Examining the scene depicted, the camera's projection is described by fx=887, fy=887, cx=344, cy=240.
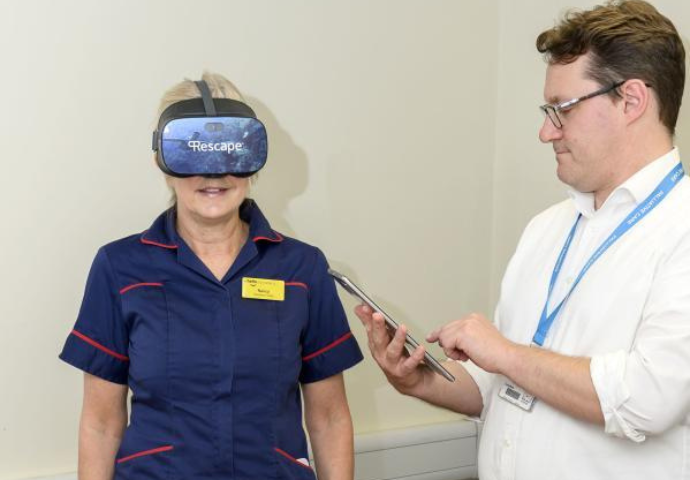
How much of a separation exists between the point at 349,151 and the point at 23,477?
1.26 meters

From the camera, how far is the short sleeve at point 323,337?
1989 millimetres

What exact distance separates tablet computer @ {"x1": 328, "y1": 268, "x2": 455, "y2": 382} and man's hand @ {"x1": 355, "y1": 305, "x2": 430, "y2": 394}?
0.04 ft

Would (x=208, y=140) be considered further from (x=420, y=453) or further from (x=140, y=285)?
(x=420, y=453)

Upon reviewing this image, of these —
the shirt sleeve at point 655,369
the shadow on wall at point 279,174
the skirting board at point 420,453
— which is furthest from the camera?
the skirting board at point 420,453

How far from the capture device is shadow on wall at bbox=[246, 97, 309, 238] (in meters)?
2.48

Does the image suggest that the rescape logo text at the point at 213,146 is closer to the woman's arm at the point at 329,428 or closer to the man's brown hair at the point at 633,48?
the woman's arm at the point at 329,428

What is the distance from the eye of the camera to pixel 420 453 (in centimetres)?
279

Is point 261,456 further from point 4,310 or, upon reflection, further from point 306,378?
point 4,310

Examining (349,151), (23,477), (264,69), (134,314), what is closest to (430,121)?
(349,151)

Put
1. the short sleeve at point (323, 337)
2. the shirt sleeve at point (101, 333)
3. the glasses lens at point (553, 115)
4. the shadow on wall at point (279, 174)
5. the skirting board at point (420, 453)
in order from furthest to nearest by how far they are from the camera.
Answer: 1. the skirting board at point (420, 453)
2. the shadow on wall at point (279, 174)
3. the short sleeve at point (323, 337)
4. the shirt sleeve at point (101, 333)
5. the glasses lens at point (553, 115)

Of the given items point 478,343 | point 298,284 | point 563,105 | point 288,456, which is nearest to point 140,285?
point 298,284

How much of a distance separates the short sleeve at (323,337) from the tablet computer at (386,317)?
20 centimetres

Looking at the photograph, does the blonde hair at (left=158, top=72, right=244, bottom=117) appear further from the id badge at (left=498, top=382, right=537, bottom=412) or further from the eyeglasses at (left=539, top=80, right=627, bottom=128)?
the id badge at (left=498, top=382, right=537, bottom=412)

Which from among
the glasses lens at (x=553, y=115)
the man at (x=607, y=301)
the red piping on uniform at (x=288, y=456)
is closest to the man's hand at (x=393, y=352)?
the man at (x=607, y=301)
